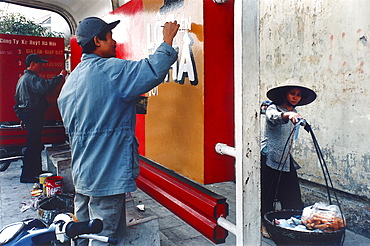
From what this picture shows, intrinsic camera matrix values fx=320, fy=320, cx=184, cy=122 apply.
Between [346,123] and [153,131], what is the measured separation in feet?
6.53

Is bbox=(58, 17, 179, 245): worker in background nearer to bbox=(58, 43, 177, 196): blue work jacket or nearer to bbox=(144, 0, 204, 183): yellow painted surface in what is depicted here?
bbox=(58, 43, 177, 196): blue work jacket

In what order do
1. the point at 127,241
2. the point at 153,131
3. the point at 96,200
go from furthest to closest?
the point at 153,131, the point at 127,241, the point at 96,200

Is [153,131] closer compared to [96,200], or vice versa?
[96,200]

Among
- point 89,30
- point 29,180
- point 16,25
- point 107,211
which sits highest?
point 16,25

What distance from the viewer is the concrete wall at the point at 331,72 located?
10.2ft

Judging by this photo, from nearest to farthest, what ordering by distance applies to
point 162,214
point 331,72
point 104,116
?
point 104,116, point 162,214, point 331,72

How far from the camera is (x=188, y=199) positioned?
2.17m

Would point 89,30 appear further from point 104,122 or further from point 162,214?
point 162,214

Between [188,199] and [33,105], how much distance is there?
13.8 ft

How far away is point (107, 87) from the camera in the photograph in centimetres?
204

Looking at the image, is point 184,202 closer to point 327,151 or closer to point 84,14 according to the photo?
point 327,151

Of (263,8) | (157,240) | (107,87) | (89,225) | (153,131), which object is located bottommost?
(157,240)

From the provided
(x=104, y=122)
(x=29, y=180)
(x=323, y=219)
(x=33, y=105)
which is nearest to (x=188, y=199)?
(x=104, y=122)

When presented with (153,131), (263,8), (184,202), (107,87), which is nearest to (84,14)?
(263,8)
